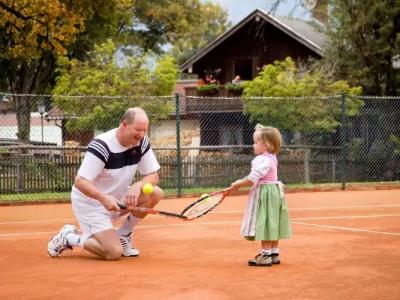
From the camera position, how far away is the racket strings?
738cm

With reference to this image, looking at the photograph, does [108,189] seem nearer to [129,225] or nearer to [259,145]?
[129,225]

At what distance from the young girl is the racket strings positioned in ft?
1.13

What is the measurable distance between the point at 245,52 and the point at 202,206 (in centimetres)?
2889

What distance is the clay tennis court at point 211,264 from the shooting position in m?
5.68

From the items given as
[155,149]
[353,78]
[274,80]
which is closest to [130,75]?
[274,80]

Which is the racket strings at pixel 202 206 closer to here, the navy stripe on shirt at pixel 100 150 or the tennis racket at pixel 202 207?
the tennis racket at pixel 202 207

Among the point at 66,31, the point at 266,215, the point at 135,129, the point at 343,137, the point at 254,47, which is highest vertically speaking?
the point at 254,47

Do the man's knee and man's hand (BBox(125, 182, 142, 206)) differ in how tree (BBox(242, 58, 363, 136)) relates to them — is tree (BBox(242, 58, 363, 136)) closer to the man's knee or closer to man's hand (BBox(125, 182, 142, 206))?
man's hand (BBox(125, 182, 142, 206))

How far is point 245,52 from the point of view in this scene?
35906mm

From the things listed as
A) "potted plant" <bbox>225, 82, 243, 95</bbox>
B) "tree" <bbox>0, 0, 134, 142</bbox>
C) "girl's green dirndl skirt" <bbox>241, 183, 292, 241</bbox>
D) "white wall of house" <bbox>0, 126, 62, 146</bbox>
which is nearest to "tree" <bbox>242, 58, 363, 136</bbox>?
"white wall of house" <bbox>0, 126, 62, 146</bbox>

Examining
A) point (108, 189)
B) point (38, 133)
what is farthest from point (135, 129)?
point (38, 133)

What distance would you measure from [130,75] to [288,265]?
21.5 m

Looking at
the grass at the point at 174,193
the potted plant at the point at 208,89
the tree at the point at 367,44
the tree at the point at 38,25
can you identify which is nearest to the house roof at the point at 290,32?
the potted plant at the point at 208,89

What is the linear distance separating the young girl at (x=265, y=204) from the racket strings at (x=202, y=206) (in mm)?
345
